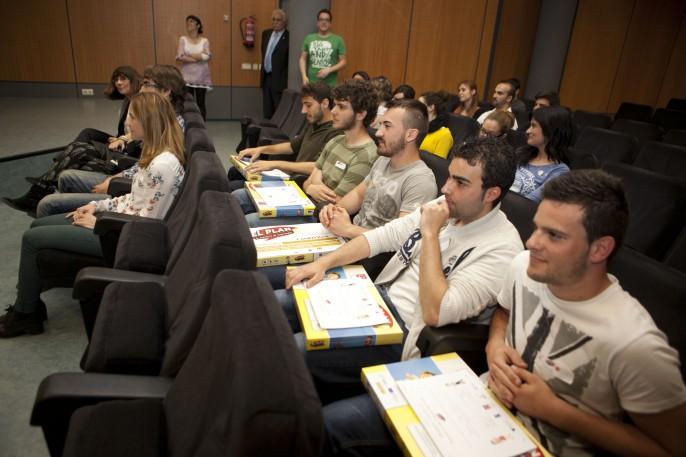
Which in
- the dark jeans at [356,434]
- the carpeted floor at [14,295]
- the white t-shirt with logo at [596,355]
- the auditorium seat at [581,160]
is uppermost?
the auditorium seat at [581,160]

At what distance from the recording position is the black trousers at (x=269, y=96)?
634cm

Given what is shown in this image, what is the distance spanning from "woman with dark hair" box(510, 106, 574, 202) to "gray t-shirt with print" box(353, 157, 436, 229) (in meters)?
0.69

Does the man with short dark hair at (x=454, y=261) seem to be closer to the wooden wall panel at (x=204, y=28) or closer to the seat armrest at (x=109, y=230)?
the seat armrest at (x=109, y=230)

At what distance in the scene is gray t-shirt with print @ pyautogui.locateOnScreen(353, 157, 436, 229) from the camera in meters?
2.07

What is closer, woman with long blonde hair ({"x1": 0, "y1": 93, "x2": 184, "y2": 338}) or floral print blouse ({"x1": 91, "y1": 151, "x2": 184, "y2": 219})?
woman with long blonde hair ({"x1": 0, "y1": 93, "x2": 184, "y2": 338})

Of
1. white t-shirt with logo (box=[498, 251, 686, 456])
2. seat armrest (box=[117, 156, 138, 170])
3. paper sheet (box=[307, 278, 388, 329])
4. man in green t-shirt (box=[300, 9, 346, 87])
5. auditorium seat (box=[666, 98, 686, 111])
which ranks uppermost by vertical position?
man in green t-shirt (box=[300, 9, 346, 87])

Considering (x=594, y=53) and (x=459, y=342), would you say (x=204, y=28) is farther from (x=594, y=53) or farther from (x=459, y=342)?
(x=459, y=342)

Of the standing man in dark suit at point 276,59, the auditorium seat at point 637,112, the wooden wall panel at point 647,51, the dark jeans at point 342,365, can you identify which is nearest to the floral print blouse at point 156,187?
the dark jeans at point 342,365

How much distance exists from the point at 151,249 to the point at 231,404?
131cm

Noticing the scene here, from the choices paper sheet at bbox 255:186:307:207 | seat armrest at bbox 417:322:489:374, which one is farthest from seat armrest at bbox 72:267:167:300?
seat armrest at bbox 417:322:489:374

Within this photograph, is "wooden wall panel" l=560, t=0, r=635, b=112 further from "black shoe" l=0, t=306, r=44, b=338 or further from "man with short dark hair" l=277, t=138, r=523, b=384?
"black shoe" l=0, t=306, r=44, b=338

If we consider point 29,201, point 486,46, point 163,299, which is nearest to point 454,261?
point 163,299

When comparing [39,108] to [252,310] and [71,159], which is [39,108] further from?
[252,310]

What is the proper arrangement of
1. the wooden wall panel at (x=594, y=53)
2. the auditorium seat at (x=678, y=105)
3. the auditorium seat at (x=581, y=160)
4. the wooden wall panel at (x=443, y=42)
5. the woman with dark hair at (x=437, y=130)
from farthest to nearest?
the wooden wall panel at (x=594, y=53)
the wooden wall panel at (x=443, y=42)
the auditorium seat at (x=678, y=105)
the woman with dark hair at (x=437, y=130)
the auditorium seat at (x=581, y=160)
